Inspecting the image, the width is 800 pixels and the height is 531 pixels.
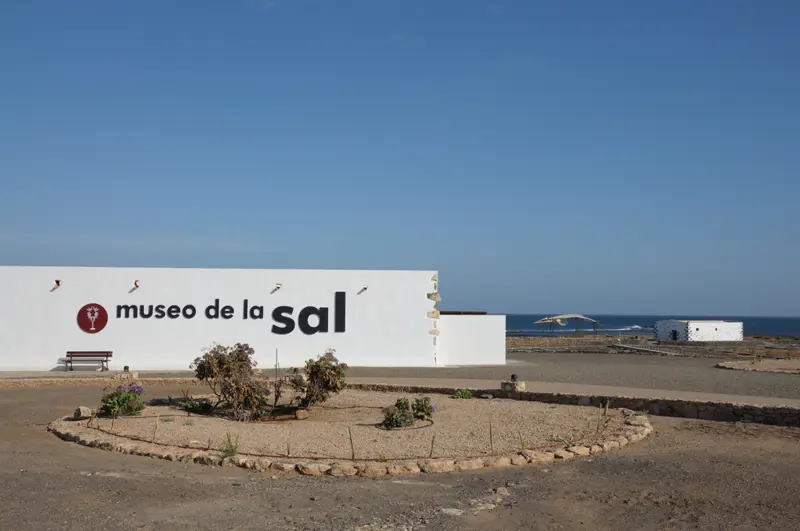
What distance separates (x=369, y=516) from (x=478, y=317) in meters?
18.1

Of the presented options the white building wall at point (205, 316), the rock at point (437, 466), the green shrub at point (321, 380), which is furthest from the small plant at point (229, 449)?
the white building wall at point (205, 316)

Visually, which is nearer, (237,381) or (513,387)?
(237,381)

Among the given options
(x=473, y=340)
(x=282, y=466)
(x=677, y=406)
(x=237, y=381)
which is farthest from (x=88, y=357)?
(x=677, y=406)

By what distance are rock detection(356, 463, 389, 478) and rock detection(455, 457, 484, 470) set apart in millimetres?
894

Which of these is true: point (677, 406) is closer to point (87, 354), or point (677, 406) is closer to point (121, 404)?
point (121, 404)

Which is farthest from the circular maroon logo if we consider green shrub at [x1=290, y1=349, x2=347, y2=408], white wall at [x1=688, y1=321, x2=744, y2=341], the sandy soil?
white wall at [x1=688, y1=321, x2=744, y2=341]

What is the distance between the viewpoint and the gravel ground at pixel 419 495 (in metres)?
7.07

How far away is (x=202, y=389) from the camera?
59.6 feet

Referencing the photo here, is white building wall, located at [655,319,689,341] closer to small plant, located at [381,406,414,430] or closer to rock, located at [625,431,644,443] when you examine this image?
rock, located at [625,431,644,443]

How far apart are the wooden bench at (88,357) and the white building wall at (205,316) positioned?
0.31 meters

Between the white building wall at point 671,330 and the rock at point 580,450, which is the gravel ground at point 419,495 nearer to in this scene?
the rock at point 580,450

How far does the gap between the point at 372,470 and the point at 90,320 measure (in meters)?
16.6

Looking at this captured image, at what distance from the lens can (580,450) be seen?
10.1 m

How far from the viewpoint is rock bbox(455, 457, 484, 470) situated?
9.23 meters
